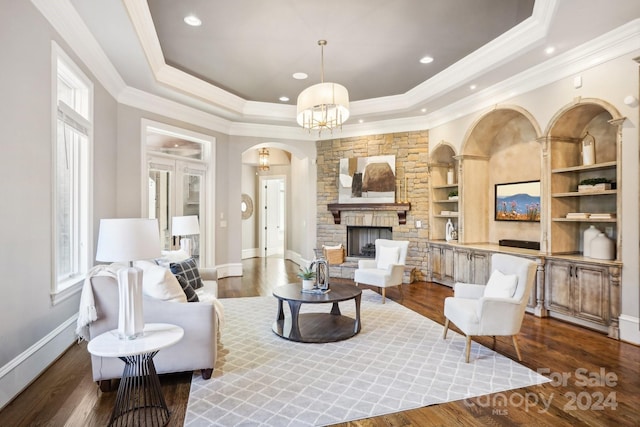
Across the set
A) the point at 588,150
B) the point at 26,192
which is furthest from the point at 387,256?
Result: the point at 26,192

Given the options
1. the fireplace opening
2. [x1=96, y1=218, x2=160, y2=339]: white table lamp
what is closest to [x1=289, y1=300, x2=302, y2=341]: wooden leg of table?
[x1=96, y1=218, x2=160, y2=339]: white table lamp

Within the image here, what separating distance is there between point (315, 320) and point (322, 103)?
2638 mm

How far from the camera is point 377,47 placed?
473cm

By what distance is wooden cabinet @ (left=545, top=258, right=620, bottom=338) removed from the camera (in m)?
3.92

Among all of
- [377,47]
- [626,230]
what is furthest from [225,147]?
[626,230]

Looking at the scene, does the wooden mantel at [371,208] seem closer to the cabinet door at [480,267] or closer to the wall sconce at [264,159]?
the cabinet door at [480,267]

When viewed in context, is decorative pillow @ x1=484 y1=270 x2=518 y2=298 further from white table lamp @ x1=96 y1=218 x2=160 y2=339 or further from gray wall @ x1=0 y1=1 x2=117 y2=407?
gray wall @ x1=0 y1=1 x2=117 y2=407

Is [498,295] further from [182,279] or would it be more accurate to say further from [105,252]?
[105,252]

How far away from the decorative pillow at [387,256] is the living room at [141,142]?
1.34 meters

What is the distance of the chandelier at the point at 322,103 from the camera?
436cm

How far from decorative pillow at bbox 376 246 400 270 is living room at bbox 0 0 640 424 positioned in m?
1.34

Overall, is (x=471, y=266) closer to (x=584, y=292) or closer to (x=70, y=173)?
(x=584, y=292)

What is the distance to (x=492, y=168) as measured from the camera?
6.44m

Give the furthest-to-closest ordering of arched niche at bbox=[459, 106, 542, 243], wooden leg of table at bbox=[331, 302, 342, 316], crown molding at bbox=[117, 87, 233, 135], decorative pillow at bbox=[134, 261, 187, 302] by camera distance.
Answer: arched niche at bbox=[459, 106, 542, 243] < crown molding at bbox=[117, 87, 233, 135] < wooden leg of table at bbox=[331, 302, 342, 316] < decorative pillow at bbox=[134, 261, 187, 302]
